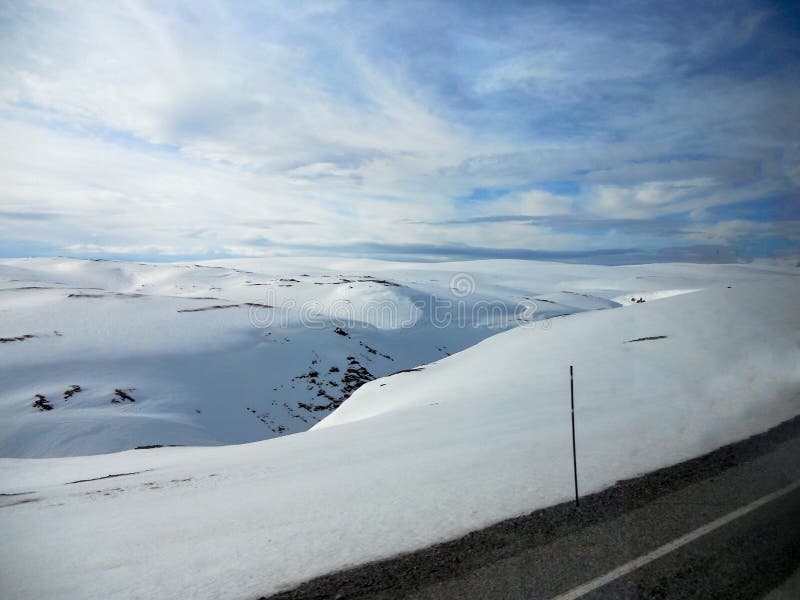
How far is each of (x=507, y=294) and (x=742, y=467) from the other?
107 m

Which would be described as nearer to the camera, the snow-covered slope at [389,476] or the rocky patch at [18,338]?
the snow-covered slope at [389,476]

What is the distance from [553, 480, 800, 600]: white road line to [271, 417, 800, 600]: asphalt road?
0.5 inches

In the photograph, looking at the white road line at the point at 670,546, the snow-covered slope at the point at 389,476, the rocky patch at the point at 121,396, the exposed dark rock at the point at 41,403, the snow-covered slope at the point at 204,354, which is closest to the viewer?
the white road line at the point at 670,546

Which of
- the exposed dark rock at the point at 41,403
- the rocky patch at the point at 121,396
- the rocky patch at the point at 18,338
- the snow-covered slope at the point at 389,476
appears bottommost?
the rocky patch at the point at 121,396

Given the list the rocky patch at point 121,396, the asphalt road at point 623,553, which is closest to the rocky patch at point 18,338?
the rocky patch at point 121,396

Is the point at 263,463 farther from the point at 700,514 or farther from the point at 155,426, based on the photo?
the point at 155,426

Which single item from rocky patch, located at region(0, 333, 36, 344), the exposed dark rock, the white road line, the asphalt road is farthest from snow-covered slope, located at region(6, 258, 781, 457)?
the white road line

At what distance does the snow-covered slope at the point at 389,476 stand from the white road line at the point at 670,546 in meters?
1.78

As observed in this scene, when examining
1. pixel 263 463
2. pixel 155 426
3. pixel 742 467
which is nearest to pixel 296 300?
pixel 155 426

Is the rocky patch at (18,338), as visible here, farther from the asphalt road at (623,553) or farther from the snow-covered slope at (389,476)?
the asphalt road at (623,553)

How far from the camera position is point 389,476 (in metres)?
8.94

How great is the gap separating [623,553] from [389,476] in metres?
4.45

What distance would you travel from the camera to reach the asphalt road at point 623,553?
495 cm

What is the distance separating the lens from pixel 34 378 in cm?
3512
